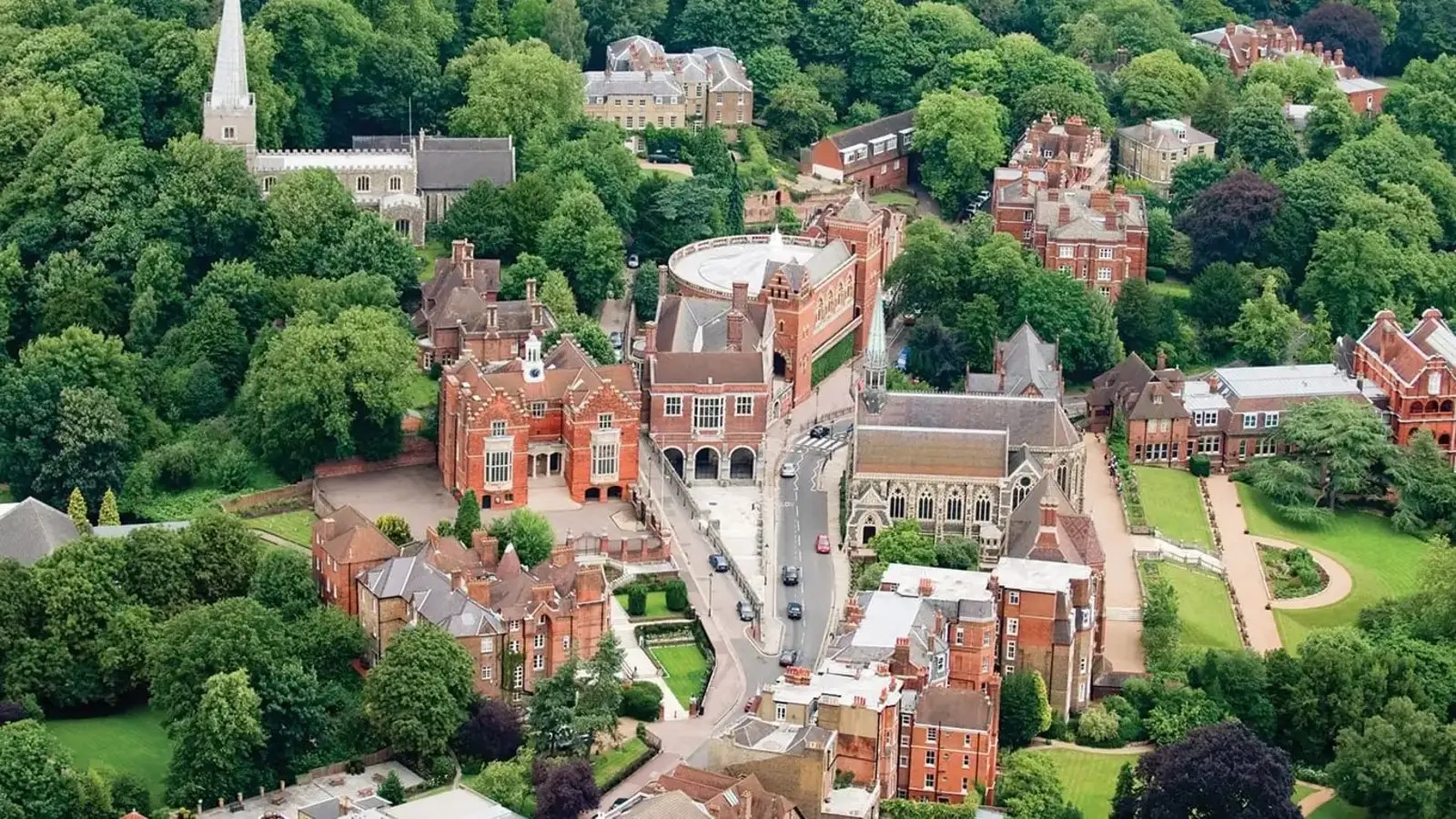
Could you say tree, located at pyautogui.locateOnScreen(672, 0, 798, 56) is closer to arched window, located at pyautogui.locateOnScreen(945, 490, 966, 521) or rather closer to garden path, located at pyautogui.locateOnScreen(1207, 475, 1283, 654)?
garden path, located at pyautogui.locateOnScreen(1207, 475, 1283, 654)

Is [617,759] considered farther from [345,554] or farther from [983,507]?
[983,507]

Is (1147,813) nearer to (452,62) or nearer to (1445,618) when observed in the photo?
(1445,618)

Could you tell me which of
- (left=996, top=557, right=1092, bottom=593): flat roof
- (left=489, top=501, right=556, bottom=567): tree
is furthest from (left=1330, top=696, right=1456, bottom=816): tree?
(left=489, top=501, right=556, bottom=567): tree

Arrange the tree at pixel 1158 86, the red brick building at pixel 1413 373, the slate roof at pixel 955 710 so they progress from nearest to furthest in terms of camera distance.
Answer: the slate roof at pixel 955 710
the red brick building at pixel 1413 373
the tree at pixel 1158 86

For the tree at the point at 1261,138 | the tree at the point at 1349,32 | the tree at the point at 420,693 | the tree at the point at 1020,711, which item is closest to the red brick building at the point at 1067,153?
the tree at the point at 1261,138

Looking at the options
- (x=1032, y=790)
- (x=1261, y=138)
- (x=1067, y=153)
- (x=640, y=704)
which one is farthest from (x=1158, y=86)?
(x=1032, y=790)

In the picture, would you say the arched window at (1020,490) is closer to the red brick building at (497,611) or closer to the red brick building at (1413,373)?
the red brick building at (497,611)
